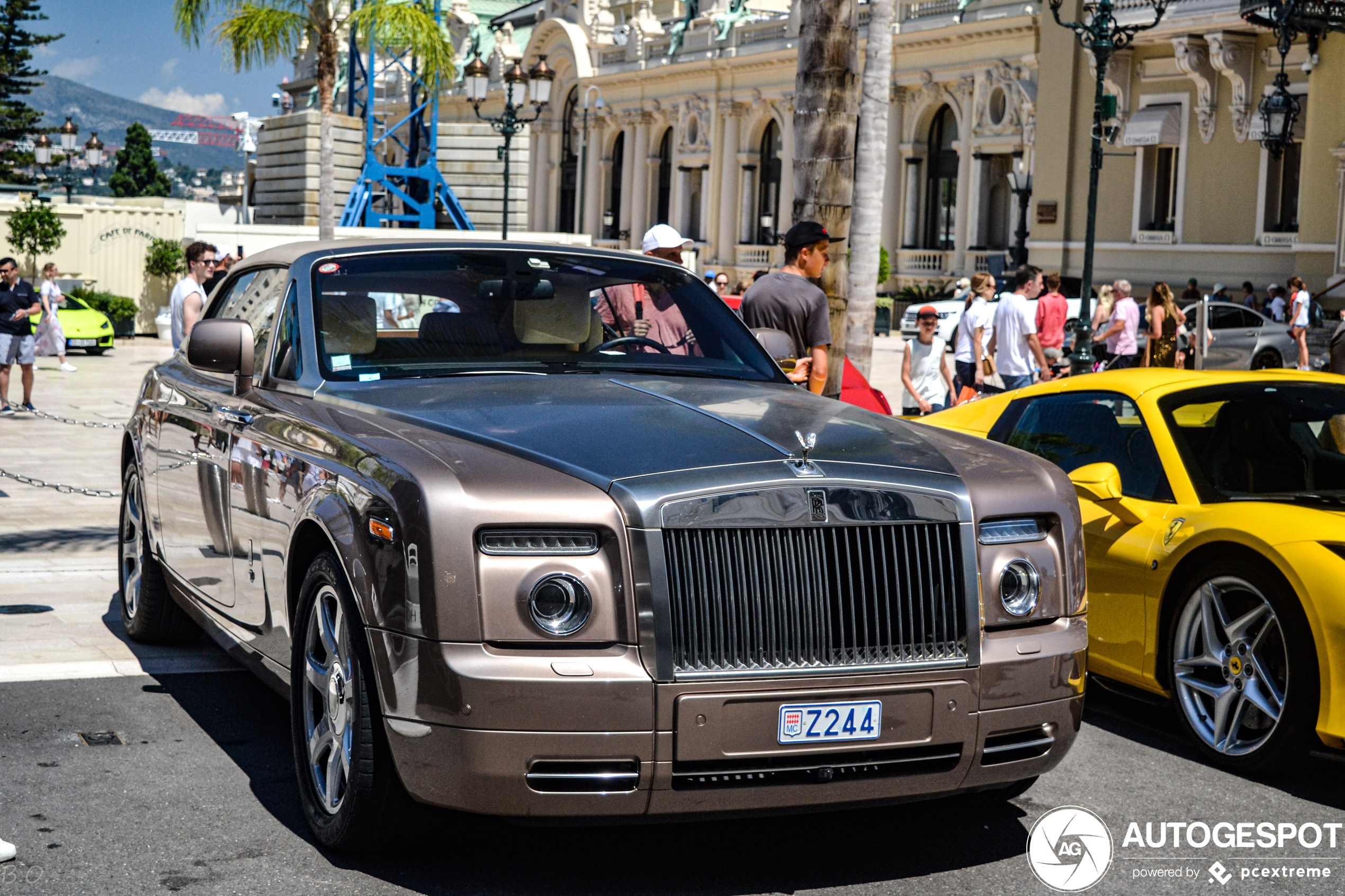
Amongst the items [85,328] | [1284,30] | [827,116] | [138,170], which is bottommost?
[85,328]

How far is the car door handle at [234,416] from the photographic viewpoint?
223 inches

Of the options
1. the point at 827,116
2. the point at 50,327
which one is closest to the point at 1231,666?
the point at 827,116

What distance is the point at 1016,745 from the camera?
4.54 meters

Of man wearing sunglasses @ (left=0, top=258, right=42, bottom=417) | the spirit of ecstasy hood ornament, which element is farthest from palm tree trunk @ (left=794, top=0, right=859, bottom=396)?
man wearing sunglasses @ (left=0, top=258, right=42, bottom=417)

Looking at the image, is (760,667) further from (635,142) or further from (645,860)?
(635,142)

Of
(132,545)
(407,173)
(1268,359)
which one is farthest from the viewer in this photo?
(407,173)

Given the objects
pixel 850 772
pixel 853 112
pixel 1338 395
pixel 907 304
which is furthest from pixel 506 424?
pixel 907 304

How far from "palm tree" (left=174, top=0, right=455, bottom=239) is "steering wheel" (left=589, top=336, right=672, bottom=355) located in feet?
74.7

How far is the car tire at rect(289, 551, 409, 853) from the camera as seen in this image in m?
4.40

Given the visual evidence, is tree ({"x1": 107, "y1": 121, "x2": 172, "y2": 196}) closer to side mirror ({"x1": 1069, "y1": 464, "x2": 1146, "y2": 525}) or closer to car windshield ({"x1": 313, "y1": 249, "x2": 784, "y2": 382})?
car windshield ({"x1": 313, "y1": 249, "x2": 784, "y2": 382})

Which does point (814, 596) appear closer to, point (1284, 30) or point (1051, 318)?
point (1051, 318)

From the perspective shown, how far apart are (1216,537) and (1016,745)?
6.16ft

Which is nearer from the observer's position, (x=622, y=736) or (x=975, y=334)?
(x=622, y=736)

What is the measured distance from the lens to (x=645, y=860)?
4.73m
